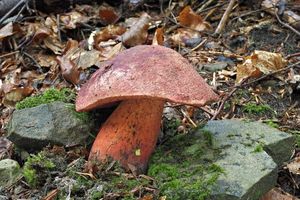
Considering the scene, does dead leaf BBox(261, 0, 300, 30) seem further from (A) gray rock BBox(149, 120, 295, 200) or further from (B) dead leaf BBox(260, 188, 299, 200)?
(B) dead leaf BBox(260, 188, 299, 200)

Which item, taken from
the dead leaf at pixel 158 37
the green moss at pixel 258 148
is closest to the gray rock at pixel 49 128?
the green moss at pixel 258 148

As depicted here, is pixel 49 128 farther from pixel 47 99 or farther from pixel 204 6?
pixel 204 6

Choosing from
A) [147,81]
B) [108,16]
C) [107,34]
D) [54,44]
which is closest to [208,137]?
[147,81]

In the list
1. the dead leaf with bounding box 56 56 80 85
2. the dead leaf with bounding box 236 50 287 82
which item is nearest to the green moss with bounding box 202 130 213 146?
the dead leaf with bounding box 236 50 287 82

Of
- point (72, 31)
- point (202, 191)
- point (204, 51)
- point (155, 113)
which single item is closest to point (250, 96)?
point (204, 51)

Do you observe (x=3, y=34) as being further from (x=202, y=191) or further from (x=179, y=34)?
(x=202, y=191)

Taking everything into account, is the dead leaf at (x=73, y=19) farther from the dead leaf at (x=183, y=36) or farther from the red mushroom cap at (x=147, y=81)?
the red mushroom cap at (x=147, y=81)
